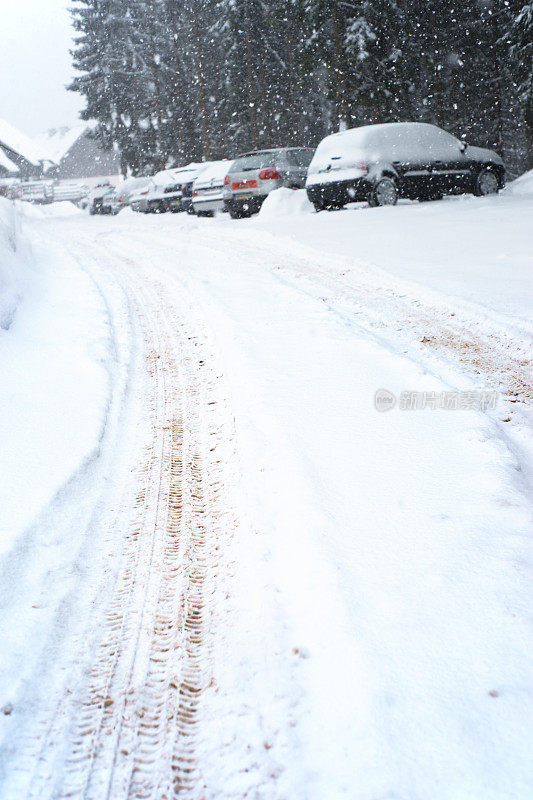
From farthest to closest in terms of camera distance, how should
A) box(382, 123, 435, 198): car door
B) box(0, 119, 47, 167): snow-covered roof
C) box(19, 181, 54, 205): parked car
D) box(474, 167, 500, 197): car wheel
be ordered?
1. box(0, 119, 47, 167): snow-covered roof
2. box(19, 181, 54, 205): parked car
3. box(474, 167, 500, 197): car wheel
4. box(382, 123, 435, 198): car door

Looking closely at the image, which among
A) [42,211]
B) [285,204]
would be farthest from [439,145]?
[42,211]

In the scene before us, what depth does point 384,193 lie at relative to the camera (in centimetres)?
1271

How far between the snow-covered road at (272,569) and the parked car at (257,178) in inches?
433

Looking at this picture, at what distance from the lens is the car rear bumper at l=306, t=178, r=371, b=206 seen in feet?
40.7

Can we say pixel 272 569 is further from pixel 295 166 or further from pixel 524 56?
pixel 524 56

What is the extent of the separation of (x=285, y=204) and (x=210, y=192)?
386cm

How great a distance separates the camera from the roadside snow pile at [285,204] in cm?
1383

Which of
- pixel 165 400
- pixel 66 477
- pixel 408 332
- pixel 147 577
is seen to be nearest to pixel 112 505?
pixel 66 477

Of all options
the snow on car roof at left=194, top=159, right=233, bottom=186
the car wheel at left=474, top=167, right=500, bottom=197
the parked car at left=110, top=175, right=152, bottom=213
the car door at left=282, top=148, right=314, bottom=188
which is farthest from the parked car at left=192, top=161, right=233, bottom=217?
the parked car at left=110, top=175, right=152, bottom=213

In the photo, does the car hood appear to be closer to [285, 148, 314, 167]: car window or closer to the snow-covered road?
[285, 148, 314, 167]: car window

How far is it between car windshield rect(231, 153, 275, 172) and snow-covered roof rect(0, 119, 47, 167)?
170ft

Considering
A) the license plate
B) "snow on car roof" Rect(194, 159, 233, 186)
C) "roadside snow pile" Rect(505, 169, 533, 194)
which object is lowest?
"roadside snow pile" Rect(505, 169, 533, 194)

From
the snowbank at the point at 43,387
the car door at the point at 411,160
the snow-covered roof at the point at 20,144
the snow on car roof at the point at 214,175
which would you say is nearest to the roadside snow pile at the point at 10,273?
the snowbank at the point at 43,387

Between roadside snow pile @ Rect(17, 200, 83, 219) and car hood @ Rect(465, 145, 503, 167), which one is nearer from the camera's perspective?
car hood @ Rect(465, 145, 503, 167)
